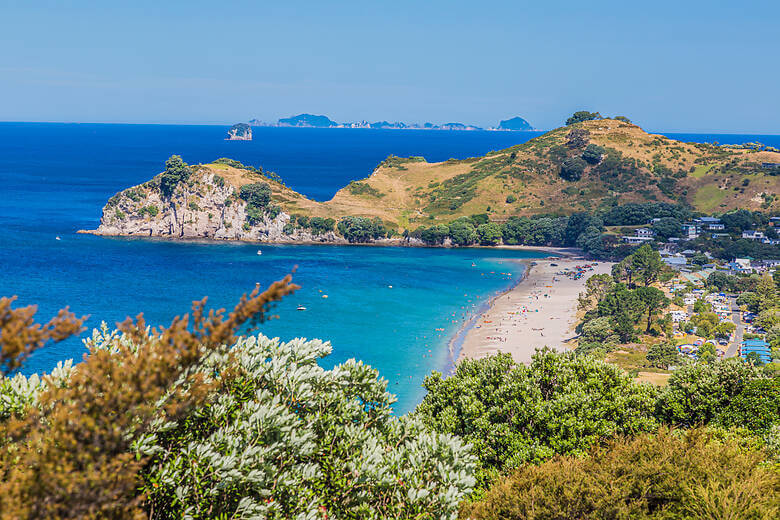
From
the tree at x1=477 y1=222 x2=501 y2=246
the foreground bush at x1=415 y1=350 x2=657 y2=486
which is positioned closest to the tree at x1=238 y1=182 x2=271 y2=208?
the tree at x1=477 y1=222 x2=501 y2=246

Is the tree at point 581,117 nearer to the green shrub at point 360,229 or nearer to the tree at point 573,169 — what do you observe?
the tree at point 573,169

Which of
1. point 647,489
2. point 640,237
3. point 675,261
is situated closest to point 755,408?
point 647,489

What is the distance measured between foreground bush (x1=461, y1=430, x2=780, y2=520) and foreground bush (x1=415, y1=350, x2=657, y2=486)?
4.25 meters

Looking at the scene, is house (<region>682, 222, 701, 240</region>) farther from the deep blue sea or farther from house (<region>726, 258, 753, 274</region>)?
the deep blue sea

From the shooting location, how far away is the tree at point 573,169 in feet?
497

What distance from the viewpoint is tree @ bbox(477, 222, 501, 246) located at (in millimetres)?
125188

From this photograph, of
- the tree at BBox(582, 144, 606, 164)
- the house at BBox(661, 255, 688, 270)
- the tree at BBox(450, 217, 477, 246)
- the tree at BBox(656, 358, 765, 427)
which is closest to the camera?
the tree at BBox(656, 358, 765, 427)

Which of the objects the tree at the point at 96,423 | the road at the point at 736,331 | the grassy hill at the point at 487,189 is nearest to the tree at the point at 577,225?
the grassy hill at the point at 487,189

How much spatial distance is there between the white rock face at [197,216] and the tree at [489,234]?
101 feet

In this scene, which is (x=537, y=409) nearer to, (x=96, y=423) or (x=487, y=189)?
(x=96, y=423)

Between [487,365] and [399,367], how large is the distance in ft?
111

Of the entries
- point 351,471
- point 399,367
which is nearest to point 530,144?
point 399,367

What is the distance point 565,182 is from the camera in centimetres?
15288

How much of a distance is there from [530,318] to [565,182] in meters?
85.9
